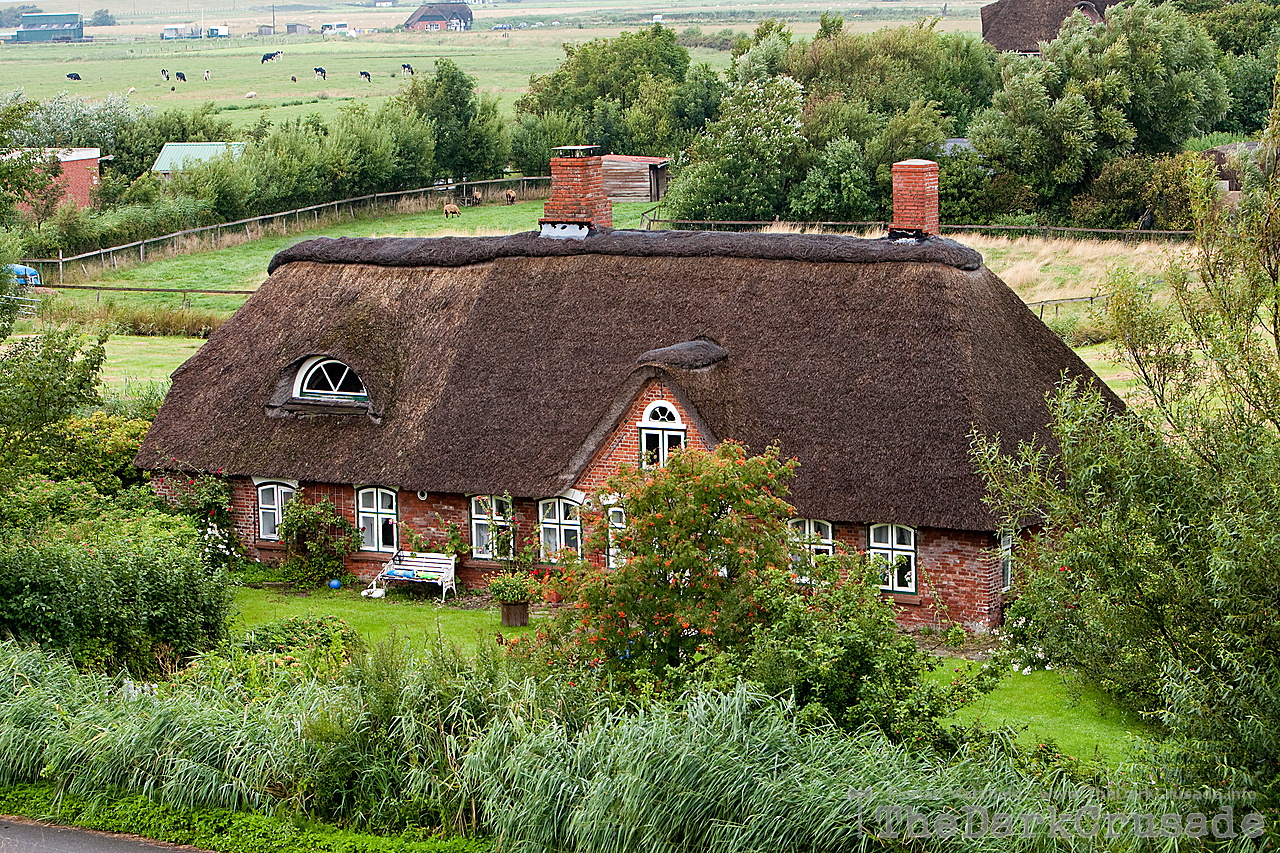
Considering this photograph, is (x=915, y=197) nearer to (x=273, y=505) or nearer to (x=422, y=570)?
(x=422, y=570)

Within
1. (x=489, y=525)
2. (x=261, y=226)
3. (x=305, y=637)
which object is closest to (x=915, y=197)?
(x=489, y=525)

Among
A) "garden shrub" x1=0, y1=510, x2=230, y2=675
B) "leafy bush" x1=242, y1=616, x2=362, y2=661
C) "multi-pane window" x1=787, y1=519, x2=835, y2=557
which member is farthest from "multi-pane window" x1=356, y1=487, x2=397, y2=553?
"multi-pane window" x1=787, y1=519, x2=835, y2=557

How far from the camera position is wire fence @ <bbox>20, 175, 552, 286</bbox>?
48.8 metres

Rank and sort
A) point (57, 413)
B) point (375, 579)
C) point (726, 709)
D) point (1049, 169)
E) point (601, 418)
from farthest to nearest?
point (1049, 169) → point (375, 579) → point (601, 418) → point (57, 413) → point (726, 709)

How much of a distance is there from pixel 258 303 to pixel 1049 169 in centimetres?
3566

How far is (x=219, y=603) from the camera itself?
17.3 metres

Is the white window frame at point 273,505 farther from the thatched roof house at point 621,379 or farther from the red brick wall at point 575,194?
the red brick wall at point 575,194

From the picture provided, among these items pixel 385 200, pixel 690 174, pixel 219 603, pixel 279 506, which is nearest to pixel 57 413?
pixel 219 603

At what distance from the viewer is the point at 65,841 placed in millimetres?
11797

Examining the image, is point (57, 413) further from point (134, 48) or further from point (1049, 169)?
point (134, 48)

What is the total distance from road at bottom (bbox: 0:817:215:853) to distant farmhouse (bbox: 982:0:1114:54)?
72424 mm

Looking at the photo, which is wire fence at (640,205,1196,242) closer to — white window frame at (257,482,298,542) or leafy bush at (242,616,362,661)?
white window frame at (257,482,298,542)

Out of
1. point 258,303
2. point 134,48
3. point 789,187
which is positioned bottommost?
point 258,303

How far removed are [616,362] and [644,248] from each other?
88.0 inches
